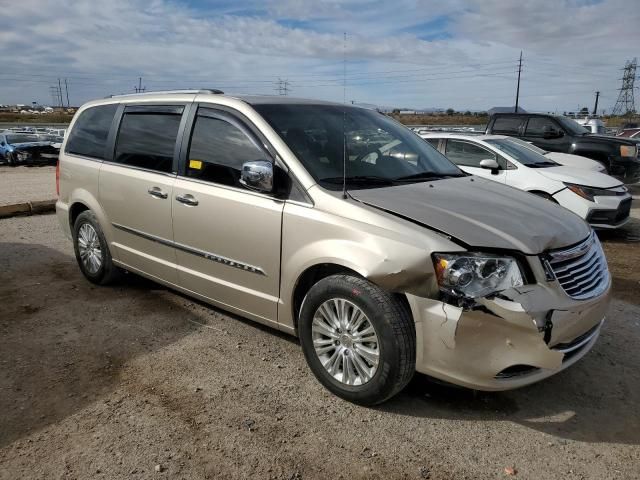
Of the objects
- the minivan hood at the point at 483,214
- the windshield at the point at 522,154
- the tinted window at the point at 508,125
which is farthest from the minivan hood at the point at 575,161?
the minivan hood at the point at 483,214

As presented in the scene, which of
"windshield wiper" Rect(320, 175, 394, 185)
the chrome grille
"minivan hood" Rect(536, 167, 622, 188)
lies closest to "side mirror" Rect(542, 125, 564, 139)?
"minivan hood" Rect(536, 167, 622, 188)

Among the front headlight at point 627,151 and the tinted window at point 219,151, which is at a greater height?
the tinted window at point 219,151

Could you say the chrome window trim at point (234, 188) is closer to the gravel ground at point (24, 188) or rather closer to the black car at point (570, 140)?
the gravel ground at point (24, 188)

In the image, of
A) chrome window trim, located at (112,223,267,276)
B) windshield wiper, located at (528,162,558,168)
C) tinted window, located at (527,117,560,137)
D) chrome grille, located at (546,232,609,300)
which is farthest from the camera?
tinted window, located at (527,117,560,137)

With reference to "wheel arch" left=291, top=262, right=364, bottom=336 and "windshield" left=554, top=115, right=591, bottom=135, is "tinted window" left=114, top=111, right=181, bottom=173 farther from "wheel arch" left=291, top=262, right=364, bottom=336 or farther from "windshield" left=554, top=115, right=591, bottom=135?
"windshield" left=554, top=115, right=591, bottom=135

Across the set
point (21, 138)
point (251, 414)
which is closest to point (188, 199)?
point (251, 414)

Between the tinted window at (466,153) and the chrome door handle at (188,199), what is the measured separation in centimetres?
555

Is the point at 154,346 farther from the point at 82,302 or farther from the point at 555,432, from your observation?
the point at 555,432

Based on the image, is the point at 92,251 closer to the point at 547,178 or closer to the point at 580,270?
the point at 580,270

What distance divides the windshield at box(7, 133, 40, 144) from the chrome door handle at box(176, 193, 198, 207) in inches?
871

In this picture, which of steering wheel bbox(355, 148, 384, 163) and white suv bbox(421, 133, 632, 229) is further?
white suv bbox(421, 133, 632, 229)

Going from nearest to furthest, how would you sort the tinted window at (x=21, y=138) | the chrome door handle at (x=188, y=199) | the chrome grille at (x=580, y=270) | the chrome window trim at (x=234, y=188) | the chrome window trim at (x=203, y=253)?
the chrome grille at (x=580, y=270), the chrome window trim at (x=234, y=188), the chrome window trim at (x=203, y=253), the chrome door handle at (x=188, y=199), the tinted window at (x=21, y=138)

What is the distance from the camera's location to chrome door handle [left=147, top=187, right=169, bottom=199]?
13.8ft

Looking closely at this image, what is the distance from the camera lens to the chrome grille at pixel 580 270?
303 cm
